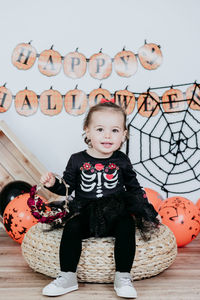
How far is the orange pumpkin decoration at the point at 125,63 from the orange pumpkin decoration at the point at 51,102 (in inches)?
20.2

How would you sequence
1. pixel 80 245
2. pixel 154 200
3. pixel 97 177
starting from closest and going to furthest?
1. pixel 80 245
2. pixel 97 177
3. pixel 154 200

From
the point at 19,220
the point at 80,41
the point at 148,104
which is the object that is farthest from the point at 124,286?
the point at 80,41

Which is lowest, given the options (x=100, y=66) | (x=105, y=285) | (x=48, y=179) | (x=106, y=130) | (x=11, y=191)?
(x=105, y=285)

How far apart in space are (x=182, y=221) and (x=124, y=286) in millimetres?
740

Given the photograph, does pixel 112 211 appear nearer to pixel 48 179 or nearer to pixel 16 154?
pixel 48 179

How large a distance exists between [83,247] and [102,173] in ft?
1.28

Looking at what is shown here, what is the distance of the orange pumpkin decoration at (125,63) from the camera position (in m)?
2.51

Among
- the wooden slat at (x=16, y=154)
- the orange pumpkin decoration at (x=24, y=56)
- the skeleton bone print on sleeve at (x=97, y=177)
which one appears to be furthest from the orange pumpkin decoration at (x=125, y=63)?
the skeleton bone print on sleeve at (x=97, y=177)

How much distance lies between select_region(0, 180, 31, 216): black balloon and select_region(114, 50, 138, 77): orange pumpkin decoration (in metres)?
1.14

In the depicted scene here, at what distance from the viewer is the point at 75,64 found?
2494 mm

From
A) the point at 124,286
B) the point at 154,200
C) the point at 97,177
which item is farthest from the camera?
the point at 154,200

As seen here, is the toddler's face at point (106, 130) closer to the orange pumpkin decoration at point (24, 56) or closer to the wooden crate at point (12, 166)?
the wooden crate at point (12, 166)

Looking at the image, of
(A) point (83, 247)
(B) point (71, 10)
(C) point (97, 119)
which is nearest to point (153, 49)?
(B) point (71, 10)

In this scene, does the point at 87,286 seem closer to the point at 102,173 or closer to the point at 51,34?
the point at 102,173
